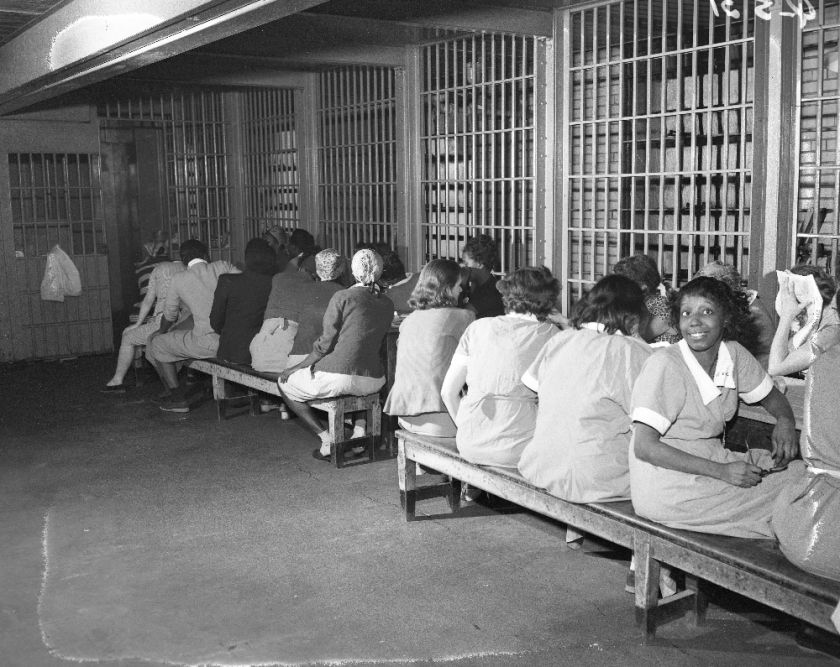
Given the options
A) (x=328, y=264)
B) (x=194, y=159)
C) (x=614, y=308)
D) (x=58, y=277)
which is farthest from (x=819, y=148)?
(x=194, y=159)

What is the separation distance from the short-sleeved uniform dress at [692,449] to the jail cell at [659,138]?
3023 mm

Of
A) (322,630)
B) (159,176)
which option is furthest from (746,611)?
(159,176)

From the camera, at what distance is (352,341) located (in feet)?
22.2

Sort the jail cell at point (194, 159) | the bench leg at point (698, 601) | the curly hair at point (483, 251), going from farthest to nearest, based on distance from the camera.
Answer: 1. the jail cell at point (194, 159)
2. the curly hair at point (483, 251)
3. the bench leg at point (698, 601)

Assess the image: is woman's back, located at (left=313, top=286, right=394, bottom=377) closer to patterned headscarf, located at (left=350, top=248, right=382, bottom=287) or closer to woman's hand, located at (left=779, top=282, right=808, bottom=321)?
patterned headscarf, located at (left=350, top=248, right=382, bottom=287)

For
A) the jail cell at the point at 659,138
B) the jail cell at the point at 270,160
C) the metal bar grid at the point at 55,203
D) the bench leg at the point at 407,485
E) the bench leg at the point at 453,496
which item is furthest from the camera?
the jail cell at the point at 270,160

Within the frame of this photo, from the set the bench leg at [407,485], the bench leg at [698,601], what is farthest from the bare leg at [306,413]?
the bench leg at [698,601]

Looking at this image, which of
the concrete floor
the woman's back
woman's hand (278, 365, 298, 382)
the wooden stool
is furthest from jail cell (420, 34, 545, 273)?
the concrete floor

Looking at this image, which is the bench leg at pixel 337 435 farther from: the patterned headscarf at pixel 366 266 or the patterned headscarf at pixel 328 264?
the patterned headscarf at pixel 328 264

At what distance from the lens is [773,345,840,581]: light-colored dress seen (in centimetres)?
345

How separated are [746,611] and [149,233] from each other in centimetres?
Result: 982

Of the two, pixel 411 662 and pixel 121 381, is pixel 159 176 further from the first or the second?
pixel 411 662

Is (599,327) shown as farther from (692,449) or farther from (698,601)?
(698,601)

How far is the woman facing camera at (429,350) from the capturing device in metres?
5.88
